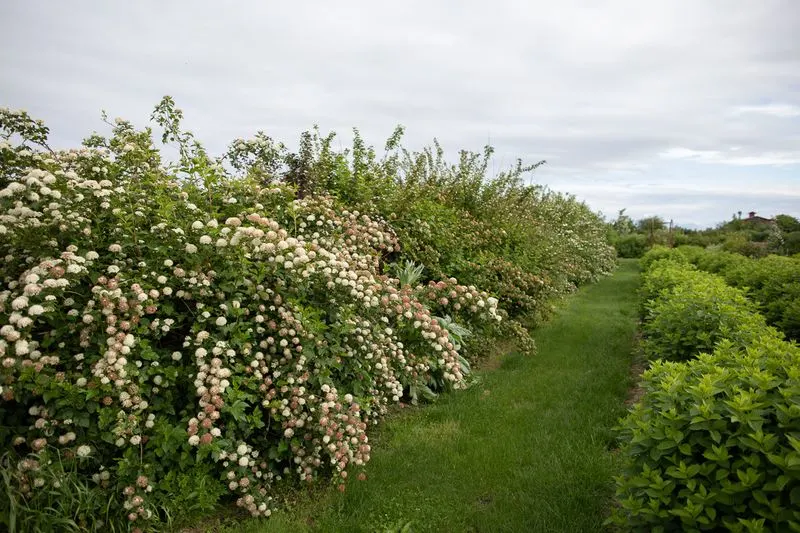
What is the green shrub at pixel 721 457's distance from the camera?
197 cm

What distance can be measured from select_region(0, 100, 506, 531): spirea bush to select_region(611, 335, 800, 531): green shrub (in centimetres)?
179

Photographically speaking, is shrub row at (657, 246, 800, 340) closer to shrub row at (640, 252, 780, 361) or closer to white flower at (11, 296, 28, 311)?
shrub row at (640, 252, 780, 361)

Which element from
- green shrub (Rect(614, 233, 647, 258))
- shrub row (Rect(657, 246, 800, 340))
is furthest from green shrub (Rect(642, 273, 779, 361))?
green shrub (Rect(614, 233, 647, 258))

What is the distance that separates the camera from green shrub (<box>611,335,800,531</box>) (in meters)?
1.97

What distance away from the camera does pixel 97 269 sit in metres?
3.17

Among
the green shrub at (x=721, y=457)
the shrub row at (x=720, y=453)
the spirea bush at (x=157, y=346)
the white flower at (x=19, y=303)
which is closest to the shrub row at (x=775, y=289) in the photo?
A: the shrub row at (x=720, y=453)

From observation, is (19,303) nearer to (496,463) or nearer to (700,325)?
(496,463)

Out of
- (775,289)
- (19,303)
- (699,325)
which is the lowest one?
(699,325)

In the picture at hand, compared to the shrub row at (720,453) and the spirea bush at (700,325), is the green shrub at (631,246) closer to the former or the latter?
the spirea bush at (700,325)

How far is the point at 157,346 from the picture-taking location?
3.36 metres

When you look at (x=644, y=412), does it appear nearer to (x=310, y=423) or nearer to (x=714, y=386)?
(x=714, y=386)

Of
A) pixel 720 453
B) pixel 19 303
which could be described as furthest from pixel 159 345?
pixel 720 453

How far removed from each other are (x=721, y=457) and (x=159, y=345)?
3279 mm

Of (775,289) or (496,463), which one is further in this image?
(775,289)
